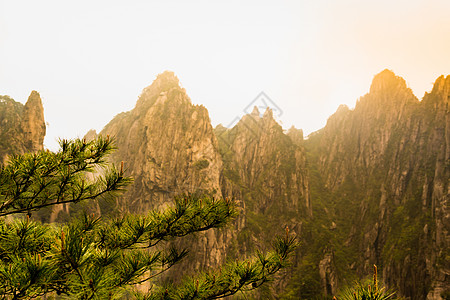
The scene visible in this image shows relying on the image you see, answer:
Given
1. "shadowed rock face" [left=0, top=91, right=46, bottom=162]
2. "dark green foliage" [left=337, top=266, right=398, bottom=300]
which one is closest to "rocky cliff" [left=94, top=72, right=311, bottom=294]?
"shadowed rock face" [left=0, top=91, right=46, bottom=162]

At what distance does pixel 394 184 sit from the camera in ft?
226

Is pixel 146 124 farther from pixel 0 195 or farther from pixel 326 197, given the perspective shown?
pixel 326 197

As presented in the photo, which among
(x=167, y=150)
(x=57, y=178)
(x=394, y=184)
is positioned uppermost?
(x=167, y=150)

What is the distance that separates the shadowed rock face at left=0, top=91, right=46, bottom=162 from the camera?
3803 centimetres

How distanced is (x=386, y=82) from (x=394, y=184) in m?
36.8

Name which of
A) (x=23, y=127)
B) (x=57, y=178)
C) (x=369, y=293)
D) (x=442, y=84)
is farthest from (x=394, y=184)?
(x=23, y=127)

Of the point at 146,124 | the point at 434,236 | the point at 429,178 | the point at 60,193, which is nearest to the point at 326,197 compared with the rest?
the point at 429,178

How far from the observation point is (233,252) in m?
60.4

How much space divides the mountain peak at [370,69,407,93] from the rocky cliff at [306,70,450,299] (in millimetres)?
341

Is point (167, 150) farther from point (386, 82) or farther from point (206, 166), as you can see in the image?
point (386, 82)

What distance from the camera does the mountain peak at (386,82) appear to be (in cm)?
7901

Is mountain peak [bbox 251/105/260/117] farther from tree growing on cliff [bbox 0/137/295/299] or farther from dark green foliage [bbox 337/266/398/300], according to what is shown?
dark green foliage [bbox 337/266/398/300]

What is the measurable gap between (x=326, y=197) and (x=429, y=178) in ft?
118

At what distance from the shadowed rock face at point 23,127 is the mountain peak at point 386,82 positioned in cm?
9709
